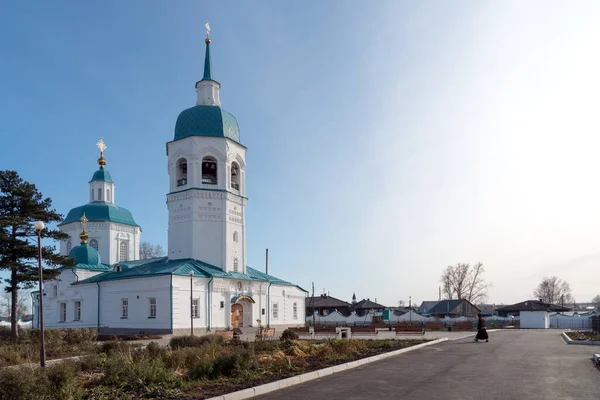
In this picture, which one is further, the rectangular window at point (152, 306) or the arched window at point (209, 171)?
the arched window at point (209, 171)

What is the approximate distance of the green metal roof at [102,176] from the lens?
155 feet

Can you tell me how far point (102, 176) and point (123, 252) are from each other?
6819mm

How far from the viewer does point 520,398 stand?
9695mm

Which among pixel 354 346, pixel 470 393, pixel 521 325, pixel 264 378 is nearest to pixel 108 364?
pixel 264 378

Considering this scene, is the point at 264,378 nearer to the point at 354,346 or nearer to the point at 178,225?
the point at 354,346

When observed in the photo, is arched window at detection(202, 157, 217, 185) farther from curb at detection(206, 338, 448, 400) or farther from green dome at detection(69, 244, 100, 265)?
curb at detection(206, 338, 448, 400)

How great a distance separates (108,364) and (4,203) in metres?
18.4

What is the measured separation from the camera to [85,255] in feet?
134

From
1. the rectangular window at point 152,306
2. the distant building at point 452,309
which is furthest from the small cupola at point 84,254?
the distant building at point 452,309

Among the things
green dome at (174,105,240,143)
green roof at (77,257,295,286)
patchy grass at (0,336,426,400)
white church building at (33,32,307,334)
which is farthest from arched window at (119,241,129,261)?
patchy grass at (0,336,426,400)

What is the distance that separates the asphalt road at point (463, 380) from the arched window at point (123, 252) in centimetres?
3573

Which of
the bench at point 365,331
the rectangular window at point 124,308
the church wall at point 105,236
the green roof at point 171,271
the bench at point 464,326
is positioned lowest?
the bench at point 464,326

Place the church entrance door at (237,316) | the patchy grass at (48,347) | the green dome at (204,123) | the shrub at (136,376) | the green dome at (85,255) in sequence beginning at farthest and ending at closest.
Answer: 1. the green dome at (85,255)
2. the green dome at (204,123)
3. the church entrance door at (237,316)
4. the patchy grass at (48,347)
5. the shrub at (136,376)

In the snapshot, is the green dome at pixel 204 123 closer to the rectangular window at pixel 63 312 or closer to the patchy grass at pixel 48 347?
the rectangular window at pixel 63 312
